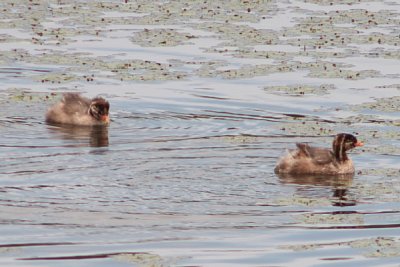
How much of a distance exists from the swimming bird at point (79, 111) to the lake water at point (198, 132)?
295mm

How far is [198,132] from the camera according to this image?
23828 millimetres

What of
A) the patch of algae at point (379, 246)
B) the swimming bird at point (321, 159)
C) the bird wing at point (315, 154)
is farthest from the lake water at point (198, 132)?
the bird wing at point (315, 154)

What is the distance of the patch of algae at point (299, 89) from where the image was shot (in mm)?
26823

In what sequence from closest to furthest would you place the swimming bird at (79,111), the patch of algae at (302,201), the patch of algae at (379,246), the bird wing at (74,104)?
the patch of algae at (379,246)
the patch of algae at (302,201)
the swimming bird at (79,111)
the bird wing at (74,104)

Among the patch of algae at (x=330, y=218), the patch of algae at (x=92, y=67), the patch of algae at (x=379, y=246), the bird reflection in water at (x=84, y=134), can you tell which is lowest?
the patch of algae at (x=379, y=246)

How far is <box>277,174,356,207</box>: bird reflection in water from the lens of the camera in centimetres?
1997

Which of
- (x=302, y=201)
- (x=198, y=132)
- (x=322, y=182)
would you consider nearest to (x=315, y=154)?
(x=322, y=182)

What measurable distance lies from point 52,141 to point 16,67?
5.64 meters

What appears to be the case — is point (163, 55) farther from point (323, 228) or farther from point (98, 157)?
point (323, 228)

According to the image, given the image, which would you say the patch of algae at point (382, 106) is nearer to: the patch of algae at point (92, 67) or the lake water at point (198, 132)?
the lake water at point (198, 132)

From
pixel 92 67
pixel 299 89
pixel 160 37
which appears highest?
pixel 160 37

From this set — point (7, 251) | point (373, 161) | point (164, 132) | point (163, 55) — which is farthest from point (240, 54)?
point (7, 251)

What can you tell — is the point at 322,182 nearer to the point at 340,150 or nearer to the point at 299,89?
the point at 340,150

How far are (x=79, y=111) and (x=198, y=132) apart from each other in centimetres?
279
